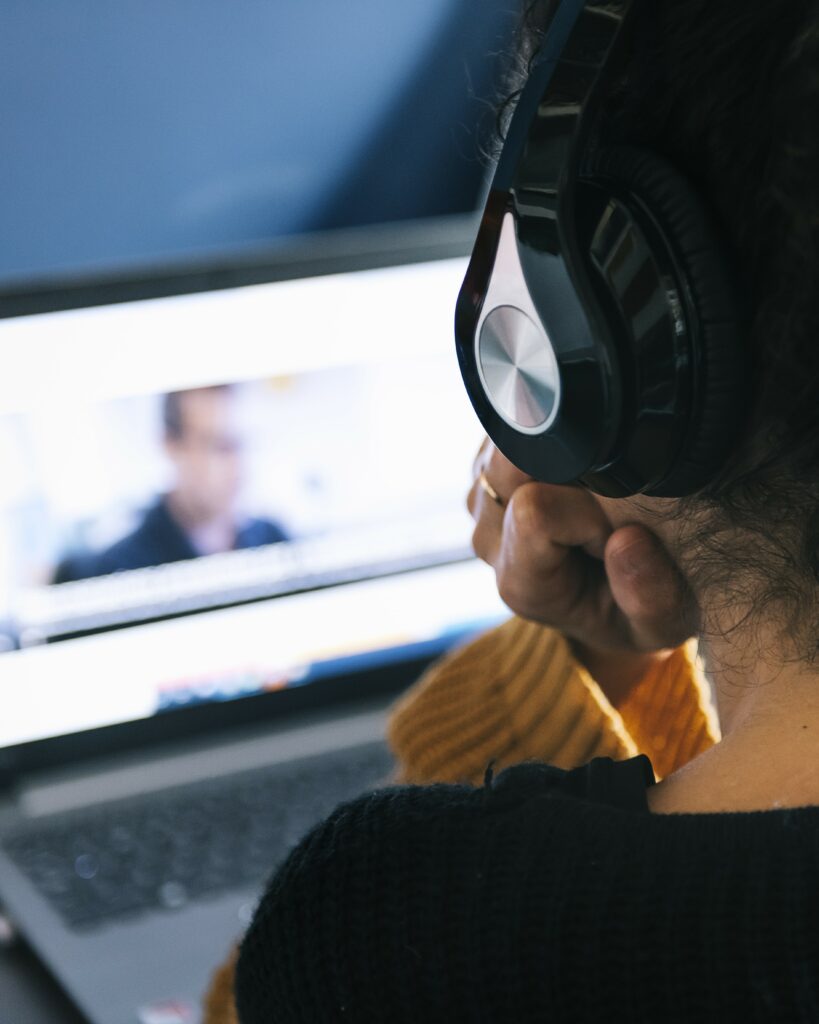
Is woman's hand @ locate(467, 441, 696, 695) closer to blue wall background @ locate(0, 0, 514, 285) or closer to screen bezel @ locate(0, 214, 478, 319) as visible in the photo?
screen bezel @ locate(0, 214, 478, 319)

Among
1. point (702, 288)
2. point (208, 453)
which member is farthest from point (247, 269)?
point (702, 288)

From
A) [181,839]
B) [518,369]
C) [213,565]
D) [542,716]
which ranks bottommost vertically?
[181,839]

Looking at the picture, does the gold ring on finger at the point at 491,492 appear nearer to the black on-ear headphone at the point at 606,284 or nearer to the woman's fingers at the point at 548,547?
the woman's fingers at the point at 548,547

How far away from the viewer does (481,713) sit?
759mm

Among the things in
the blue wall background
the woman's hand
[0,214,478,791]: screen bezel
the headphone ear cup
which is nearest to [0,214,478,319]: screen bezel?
[0,214,478,791]: screen bezel

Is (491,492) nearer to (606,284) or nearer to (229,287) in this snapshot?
(606,284)

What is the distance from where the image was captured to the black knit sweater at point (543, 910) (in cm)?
40

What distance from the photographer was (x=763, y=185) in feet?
1.26

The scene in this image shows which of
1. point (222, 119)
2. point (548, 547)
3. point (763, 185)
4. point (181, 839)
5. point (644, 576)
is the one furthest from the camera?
point (222, 119)

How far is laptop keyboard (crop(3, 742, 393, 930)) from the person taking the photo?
928mm

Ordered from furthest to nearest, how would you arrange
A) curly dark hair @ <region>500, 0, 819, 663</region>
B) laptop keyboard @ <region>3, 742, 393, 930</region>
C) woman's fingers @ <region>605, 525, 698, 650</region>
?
1. laptop keyboard @ <region>3, 742, 393, 930</region>
2. woman's fingers @ <region>605, 525, 698, 650</region>
3. curly dark hair @ <region>500, 0, 819, 663</region>

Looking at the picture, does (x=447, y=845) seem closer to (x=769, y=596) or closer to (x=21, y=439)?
(x=769, y=596)

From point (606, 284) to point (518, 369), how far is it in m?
0.05

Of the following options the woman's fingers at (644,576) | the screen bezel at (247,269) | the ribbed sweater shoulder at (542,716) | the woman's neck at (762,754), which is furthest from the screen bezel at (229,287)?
the woman's neck at (762,754)
